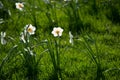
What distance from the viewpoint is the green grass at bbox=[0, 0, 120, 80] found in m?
3.26

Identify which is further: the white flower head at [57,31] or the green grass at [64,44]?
the white flower head at [57,31]

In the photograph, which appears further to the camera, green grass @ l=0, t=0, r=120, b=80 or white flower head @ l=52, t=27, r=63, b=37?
white flower head @ l=52, t=27, r=63, b=37

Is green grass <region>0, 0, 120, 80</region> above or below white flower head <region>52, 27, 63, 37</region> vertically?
below

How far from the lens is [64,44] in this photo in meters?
4.16

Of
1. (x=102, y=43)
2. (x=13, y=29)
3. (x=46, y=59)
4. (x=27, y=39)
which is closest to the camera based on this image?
(x=27, y=39)

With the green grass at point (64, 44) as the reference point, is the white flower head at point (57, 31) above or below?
above

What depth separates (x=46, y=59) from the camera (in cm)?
367

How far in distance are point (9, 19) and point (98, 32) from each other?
1228mm

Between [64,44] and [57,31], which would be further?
[64,44]

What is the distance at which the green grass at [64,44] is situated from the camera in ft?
10.7

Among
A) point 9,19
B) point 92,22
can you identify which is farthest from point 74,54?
point 9,19

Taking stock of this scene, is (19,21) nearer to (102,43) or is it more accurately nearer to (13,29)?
(13,29)

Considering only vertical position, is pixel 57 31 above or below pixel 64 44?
above

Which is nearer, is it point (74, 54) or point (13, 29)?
point (74, 54)
